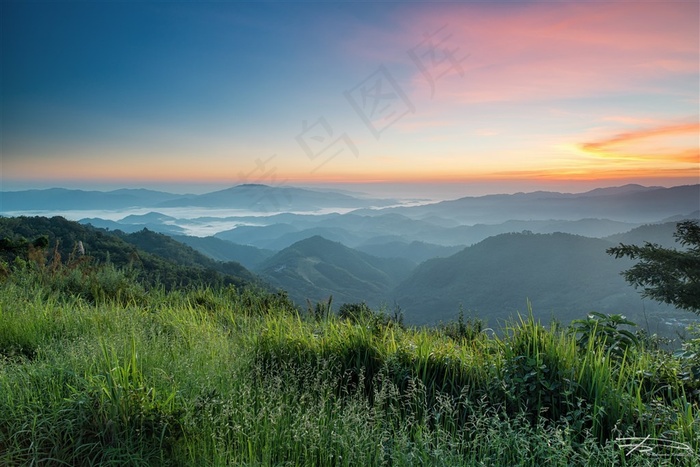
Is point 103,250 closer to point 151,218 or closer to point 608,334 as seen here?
point 608,334

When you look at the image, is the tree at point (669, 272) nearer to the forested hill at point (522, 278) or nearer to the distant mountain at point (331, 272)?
the distant mountain at point (331, 272)

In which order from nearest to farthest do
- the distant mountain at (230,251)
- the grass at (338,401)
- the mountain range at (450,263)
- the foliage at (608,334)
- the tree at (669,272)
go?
the grass at (338,401) < the foliage at (608,334) < the tree at (669,272) < the mountain range at (450,263) < the distant mountain at (230,251)

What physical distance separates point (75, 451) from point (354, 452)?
6.25 ft

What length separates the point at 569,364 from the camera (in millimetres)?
3510

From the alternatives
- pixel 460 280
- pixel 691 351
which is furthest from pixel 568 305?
pixel 691 351

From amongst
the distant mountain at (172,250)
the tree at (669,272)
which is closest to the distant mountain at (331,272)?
the distant mountain at (172,250)

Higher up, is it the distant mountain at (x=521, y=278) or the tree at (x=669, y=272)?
the tree at (x=669, y=272)

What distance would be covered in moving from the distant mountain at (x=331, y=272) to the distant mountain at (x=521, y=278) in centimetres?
1279

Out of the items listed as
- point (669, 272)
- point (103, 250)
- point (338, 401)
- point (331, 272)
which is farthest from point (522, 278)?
point (338, 401)

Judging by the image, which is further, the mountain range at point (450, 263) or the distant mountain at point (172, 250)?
the mountain range at point (450, 263)

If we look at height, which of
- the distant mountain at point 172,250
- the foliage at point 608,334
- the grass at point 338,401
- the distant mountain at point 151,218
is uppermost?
the distant mountain at point 151,218

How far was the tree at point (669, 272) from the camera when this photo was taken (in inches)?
794

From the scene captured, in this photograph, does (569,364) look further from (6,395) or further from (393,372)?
(6,395)

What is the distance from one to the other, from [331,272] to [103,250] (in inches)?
4153
